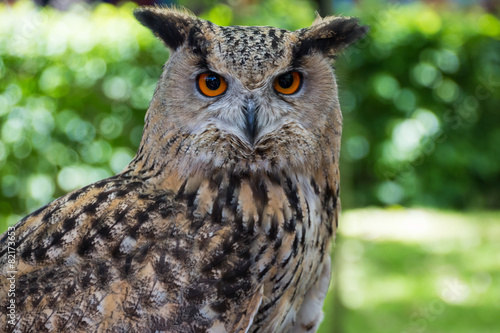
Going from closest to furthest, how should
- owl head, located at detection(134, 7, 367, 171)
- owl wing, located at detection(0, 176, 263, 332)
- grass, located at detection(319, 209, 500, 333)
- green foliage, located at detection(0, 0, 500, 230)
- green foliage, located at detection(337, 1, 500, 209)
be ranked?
owl wing, located at detection(0, 176, 263, 332)
owl head, located at detection(134, 7, 367, 171)
grass, located at detection(319, 209, 500, 333)
green foliage, located at detection(0, 0, 500, 230)
green foliage, located at detection(337, 1, 500, 209)

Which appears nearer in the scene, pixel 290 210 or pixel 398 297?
pixel 290 210

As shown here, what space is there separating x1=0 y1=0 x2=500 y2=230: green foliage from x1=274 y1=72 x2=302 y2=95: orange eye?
50.7 inches

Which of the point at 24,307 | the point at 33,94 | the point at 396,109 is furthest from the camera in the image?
the point at 396,109

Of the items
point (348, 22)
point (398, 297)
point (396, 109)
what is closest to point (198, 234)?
point (348, 22)

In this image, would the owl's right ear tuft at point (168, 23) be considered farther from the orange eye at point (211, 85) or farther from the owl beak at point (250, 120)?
the owl beak at point (250, 120)

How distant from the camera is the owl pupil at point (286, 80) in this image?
5.61ft

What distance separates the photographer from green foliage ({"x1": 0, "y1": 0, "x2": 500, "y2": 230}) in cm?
464

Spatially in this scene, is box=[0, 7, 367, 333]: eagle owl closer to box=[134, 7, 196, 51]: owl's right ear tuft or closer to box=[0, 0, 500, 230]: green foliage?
box=[134, 7, 196, 51]: owl's right ear tuft

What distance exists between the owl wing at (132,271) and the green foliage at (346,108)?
5.06ft

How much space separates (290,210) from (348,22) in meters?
0.63

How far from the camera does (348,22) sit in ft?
5.94

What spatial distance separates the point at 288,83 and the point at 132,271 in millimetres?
723

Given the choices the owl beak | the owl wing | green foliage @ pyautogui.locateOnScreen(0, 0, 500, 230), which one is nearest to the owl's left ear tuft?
the owl beak

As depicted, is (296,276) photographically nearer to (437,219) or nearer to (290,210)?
(290,210)
